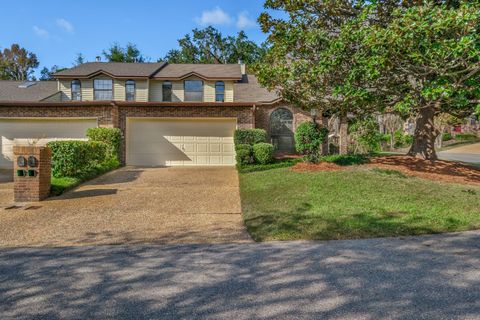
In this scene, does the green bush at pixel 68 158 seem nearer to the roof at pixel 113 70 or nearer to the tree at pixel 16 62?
the roof at pixel 113 70

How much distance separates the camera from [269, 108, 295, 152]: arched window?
16375 millimetres

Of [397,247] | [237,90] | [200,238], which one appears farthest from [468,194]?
[237,90]

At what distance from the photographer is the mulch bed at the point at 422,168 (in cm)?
904

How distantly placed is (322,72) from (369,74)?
167cm

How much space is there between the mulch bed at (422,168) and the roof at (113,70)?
12950 mm

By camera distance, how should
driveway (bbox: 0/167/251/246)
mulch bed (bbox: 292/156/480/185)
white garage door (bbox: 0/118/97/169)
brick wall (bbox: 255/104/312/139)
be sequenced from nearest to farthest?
driveway (bbox: 0/167/251/246), mulch bed (bbox: 292/156/480/185), white garage door (bbox: 0/118/97/169), brick wall (bbox: 255/104/312/139)

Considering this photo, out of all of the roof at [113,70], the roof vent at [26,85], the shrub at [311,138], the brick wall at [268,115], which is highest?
the roof at [113,70]

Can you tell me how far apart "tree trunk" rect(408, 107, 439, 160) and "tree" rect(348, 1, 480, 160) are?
6.35 feet

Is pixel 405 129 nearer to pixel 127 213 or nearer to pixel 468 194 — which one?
pixel 468 194

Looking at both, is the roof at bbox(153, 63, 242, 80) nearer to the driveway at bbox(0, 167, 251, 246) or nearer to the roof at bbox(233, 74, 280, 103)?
the roof at bbox(233, 74, 280, 103)

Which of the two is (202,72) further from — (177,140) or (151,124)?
(177,140)

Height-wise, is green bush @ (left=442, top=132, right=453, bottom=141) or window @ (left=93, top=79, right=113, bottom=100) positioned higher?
window @ (left=93, top=79, right=113, bottom=100)

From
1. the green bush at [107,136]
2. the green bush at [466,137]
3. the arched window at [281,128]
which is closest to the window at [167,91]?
the green bush at [107,136]

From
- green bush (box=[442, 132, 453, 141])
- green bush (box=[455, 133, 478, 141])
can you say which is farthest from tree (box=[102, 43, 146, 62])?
green bush (box=[455, 133, 478, 141])
